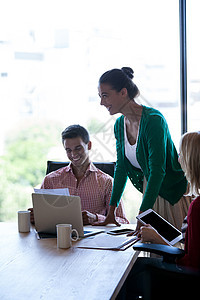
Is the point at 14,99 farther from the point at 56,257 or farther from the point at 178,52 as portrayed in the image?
the point at 56,257

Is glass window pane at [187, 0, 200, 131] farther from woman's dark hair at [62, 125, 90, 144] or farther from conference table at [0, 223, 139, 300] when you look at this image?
conference table at [0, 223, 139, 300]

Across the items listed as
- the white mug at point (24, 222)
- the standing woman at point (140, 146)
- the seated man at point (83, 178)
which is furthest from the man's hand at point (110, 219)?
the white mug at point (24, 222)

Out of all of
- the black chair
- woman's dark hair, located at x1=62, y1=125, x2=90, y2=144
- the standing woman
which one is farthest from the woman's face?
the black chair

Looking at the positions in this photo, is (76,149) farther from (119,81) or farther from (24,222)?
(24,222)

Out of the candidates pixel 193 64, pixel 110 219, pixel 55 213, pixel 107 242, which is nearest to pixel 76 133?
pixel 110 219

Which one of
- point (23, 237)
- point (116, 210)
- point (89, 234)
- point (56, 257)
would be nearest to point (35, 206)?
point (23, 237)

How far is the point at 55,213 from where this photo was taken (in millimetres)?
1873

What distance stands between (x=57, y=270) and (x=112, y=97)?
111cm

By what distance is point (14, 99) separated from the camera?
3670 mm

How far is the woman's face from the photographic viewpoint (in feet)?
7.27

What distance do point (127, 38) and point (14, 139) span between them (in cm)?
137

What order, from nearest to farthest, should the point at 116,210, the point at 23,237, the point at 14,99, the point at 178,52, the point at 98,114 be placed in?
the point at 23,237 < the point at 116,210 < the point at 178,52 < the point at 98,114 < the point at 14,99

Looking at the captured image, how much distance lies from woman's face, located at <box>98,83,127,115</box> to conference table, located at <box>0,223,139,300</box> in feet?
2.65

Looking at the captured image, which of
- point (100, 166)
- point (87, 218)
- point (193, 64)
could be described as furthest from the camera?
point (193, 64)
